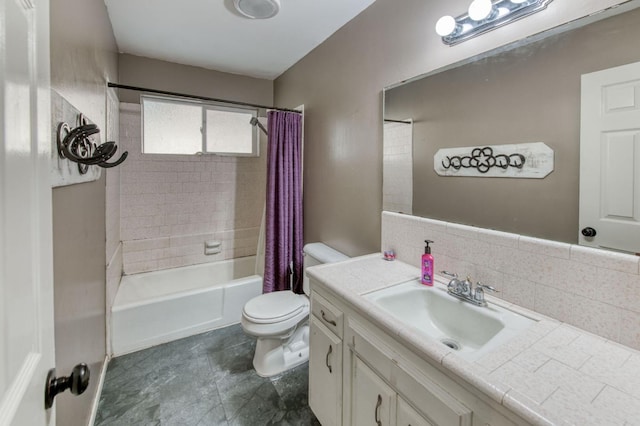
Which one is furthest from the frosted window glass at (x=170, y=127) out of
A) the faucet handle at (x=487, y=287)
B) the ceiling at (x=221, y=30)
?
the faucet handle at (x=487, y=287)

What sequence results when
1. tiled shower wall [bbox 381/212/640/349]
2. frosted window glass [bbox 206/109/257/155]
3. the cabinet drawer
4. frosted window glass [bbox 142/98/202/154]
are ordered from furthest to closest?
1. frosted window glass [bbox 206/109/257/155]
2. frosted window glass [bbox 142/98/202/154]
3. the cabinet drawer
4. tiled shower wall [bbox 381/212/640/349]

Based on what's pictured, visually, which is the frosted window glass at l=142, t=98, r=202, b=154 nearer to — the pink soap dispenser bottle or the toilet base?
the toilet base

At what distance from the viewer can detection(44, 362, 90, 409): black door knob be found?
589 millimetres

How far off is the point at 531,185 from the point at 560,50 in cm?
Answer: 49

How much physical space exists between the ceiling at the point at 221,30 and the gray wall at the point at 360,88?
148mm

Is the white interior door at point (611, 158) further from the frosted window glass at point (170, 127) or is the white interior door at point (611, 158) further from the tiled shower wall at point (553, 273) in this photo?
the frosted window glass at point (170, 127)

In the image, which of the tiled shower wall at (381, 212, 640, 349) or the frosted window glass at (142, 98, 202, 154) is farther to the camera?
the frosted window glass at (142, 98, 202, 154)

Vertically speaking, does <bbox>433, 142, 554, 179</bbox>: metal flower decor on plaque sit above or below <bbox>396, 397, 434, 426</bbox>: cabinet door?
above

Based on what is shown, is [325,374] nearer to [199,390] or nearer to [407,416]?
[407,416]

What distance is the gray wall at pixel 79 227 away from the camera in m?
1.02

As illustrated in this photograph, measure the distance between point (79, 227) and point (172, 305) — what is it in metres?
1.28

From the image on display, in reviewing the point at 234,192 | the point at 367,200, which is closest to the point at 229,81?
the point at 234,192

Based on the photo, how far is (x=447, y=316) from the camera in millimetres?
1240

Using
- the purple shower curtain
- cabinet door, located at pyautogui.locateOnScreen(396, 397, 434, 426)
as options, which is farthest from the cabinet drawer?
the purple shower curtain
